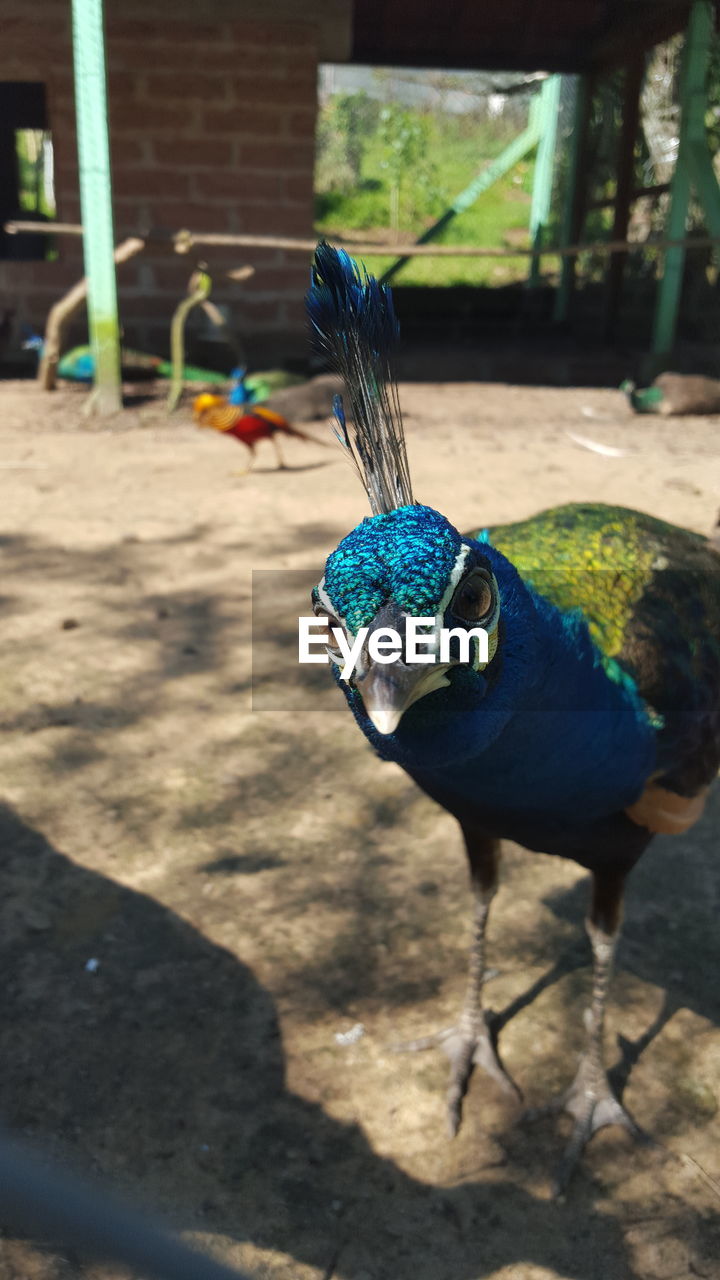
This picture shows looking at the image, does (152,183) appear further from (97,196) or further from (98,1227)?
(98,1227)

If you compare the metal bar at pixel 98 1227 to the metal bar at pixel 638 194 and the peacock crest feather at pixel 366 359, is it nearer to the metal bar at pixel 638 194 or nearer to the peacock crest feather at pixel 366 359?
the peacock crest feather at pixel 366 359

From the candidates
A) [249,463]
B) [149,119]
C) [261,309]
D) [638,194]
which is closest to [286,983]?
[249,463]


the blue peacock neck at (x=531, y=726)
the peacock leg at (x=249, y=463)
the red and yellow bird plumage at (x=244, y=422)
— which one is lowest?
the peacock leg at (x=249, y=463)

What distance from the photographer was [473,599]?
1366mm

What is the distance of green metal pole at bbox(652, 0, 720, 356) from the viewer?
8836 millimetres

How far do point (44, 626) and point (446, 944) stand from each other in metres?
2.31

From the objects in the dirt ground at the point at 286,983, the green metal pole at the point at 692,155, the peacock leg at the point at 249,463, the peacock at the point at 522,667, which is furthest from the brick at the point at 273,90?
the peacock at the point at 522,667

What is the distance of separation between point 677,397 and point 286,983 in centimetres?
785

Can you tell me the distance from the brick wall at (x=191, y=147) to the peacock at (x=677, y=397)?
3200mm

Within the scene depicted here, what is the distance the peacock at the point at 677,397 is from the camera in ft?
29.6

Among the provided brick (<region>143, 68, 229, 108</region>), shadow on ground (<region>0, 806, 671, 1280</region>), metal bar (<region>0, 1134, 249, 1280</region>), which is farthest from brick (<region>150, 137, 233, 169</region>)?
metal bar (<region>0, 1134, 249, 1280</region>)

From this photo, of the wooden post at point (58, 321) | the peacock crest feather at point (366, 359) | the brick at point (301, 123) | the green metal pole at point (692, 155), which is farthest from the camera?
the brick at point (301, 123)

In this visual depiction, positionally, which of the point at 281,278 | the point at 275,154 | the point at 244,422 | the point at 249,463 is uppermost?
the point at 275,154

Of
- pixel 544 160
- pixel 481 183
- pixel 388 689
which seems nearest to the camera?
pixel 388 689
